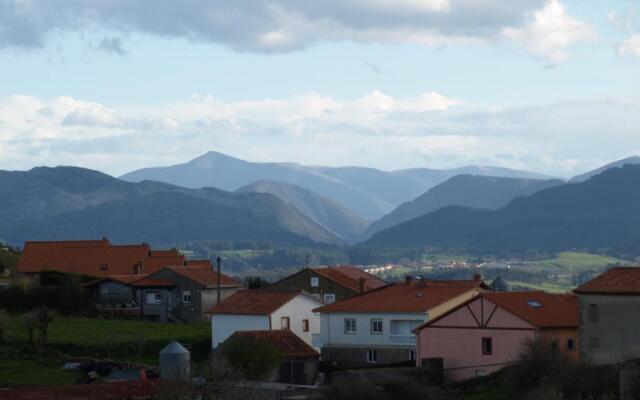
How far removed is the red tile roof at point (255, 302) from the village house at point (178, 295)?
563 inches

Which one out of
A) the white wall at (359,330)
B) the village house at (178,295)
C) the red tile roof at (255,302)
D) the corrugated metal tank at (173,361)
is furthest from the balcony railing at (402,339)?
the village house at (178,295)

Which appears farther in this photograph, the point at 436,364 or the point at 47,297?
the point at 47,297

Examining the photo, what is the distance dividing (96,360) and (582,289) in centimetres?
2301

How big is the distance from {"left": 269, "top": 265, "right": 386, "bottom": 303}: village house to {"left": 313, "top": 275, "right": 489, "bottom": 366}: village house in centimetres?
923

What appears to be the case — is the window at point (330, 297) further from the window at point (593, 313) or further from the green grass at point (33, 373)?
the window at point (593, 313)

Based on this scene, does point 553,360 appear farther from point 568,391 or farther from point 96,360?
point 96,360

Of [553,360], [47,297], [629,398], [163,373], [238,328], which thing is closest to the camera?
[629,398]

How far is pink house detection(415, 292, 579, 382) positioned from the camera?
57.1m

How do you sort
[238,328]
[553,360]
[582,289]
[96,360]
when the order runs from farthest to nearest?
[238,328], [96,360], [582,289], [553,360]

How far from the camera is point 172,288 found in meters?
87.2

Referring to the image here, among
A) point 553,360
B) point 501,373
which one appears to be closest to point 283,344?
point 501,373

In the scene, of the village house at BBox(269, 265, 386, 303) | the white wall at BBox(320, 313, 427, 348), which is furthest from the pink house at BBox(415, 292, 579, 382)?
the village house at BBox(269, 265, 386, 303)

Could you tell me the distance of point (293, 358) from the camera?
194ft

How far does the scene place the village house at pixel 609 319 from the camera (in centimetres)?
5100
